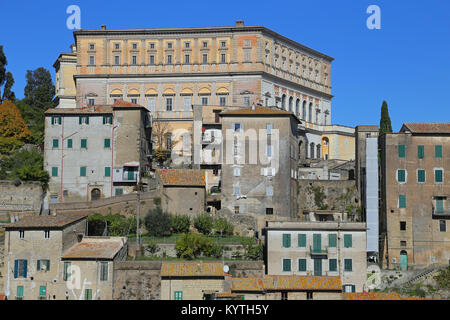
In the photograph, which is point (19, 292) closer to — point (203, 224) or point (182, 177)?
point (203, 224)

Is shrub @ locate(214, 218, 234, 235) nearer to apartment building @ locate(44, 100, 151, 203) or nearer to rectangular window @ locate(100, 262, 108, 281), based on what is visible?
apartment building @ locate(44, 100, 151, 203)

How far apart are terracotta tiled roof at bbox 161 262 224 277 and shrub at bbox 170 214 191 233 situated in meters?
8.19

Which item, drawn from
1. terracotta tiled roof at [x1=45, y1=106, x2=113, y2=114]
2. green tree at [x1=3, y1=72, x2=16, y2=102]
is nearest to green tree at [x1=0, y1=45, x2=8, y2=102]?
green tree at [x1=3, y1=72, x2=16, y2=102]

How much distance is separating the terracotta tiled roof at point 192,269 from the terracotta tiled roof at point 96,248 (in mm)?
3752

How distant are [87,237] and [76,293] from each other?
17.0ft

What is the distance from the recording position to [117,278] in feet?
140

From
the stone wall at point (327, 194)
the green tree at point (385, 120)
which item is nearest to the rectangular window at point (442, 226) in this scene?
the stone wall at point (327, 194)

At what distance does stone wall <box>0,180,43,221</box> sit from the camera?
55656 millimetres

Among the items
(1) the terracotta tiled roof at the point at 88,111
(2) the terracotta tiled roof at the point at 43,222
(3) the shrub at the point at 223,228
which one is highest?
(1) the terracotta tiled roof at the point at 88,111

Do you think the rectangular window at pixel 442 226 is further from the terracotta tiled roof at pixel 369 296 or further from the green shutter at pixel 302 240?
the green shutter at pixel 302 240

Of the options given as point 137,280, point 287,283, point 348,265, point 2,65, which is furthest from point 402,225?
point 2,65

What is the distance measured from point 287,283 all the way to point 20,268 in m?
17.6

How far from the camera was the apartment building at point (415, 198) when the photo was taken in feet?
163
